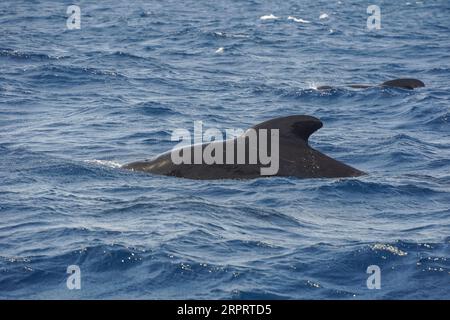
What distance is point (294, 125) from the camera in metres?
16.2

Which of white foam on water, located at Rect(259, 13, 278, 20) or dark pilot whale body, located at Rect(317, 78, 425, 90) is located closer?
dark pilot whale body, located at Rect(317, 78, 425, 90)

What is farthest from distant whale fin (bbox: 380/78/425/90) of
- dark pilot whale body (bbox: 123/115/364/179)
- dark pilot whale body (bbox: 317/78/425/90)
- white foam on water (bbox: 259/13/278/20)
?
white foam on water (bbox: 259/13/278/20)

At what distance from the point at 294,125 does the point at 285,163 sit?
0.73m

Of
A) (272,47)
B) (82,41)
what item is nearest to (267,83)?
(272,47)

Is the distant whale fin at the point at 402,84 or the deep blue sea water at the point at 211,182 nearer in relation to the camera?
the deep blue sea water at the point at 211,182

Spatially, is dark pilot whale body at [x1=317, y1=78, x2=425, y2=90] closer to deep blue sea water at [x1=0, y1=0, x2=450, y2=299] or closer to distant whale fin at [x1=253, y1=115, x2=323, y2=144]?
deep blue sea water at [x1=0, y1=0, x2=450, y2=299]

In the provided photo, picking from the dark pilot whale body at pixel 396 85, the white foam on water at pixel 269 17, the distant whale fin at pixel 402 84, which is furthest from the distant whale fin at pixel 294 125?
the white foam on water at pixel 269 17

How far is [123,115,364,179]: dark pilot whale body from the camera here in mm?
16219

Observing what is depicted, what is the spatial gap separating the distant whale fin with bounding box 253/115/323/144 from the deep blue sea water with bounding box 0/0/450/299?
883 mm

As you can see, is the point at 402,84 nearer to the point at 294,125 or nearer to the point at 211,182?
the point at 294,125

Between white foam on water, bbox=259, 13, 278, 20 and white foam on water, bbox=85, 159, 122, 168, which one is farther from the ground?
white foam on water, bbox=85, 159, 122, 168

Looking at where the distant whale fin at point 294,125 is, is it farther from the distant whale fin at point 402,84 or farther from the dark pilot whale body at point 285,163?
the distant whale fin at point 402,84

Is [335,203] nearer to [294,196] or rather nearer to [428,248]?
[294,196]

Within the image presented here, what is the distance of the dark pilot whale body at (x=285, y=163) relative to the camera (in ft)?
53.2
